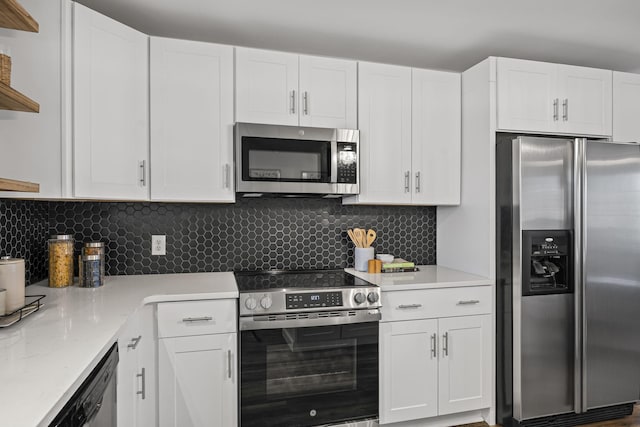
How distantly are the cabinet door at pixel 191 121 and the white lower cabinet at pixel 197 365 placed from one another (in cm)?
69

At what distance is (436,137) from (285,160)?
1.10 meters

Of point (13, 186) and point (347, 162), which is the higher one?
point (347, 162)

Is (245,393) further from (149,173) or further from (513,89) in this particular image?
(513,89)

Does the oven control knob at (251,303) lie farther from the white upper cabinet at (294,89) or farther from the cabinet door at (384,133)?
the white upper cabinet at (294,89)

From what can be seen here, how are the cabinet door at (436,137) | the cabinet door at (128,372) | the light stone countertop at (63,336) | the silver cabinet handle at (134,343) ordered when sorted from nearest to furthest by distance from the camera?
the light stone countertop at (63,336) < the cabinet door at (128,372) < the silver cabinet handle at (134,343) < the cabinet door at (436,137)

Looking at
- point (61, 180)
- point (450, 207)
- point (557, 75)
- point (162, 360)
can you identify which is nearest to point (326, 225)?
point (450, 207)

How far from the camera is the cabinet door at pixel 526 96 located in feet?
8.54

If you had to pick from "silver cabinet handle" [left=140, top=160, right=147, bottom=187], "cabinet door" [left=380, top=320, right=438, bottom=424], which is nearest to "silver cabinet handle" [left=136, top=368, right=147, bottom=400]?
"silver cabinet handle" [left=140, top=160, right=147, bottom=187]

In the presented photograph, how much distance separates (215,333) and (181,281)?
473mm

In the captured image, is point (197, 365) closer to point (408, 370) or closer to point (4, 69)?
point (408, 370)

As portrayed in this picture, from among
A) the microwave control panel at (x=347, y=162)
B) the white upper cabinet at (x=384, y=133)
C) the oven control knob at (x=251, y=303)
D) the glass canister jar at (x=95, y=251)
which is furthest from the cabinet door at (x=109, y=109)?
the white upper cabinet at (x=384, y=133)

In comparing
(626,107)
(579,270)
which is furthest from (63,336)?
(626,107)

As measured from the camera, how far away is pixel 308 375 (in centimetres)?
224

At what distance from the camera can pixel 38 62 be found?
1.92 m
